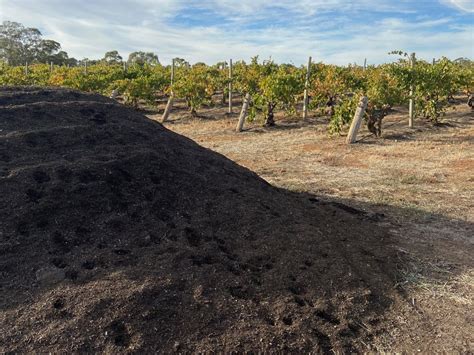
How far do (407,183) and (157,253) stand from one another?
17.3 feet

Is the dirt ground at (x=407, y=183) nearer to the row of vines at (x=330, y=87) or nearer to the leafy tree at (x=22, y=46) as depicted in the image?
the row of vines at (x=330, y=87)

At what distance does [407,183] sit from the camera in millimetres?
7332

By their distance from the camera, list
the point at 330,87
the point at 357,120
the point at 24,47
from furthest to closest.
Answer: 1. the point at 24,47
2. the point at 330,87
3. the point at 357,120

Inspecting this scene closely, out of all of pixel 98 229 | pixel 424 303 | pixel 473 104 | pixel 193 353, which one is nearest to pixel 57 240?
pixel 98 229

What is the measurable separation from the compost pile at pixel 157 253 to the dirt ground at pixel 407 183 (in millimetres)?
278

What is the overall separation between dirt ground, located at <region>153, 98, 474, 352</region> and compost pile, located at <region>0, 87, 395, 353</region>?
28 cm

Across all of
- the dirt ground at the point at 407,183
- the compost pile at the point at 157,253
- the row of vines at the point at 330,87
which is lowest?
the dirt ground at the point at 407,183

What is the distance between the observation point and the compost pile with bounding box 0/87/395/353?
2.77m

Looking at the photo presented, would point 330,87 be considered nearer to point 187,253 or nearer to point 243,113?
point 243,113

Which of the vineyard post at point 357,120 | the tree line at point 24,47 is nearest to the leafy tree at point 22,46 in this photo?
the tree line at point 24,47

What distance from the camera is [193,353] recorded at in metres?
2.64

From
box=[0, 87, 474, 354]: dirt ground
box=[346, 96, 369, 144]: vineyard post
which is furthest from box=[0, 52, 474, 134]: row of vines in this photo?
box=[0, 87, 474, 354]: dirt ground

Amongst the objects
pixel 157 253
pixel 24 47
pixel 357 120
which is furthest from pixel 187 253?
pixel 24 47

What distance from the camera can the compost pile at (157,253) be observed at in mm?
2771
